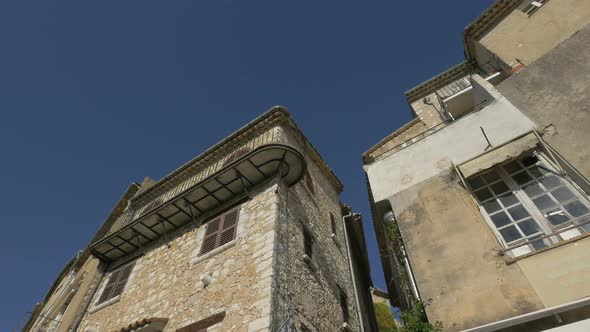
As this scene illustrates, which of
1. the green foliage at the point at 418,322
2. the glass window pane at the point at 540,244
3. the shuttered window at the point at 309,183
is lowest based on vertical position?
the green foliage at the point at 418,322

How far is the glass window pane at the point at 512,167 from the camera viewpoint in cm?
607

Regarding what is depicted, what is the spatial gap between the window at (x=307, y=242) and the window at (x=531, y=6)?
32.6ft

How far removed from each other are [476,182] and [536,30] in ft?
21.3

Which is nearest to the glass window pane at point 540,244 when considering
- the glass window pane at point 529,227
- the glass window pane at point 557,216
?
the glass window pane at point 529,227

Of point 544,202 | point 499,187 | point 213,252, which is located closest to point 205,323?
point 213,252

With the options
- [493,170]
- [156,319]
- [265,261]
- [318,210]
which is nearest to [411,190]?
[493,170]

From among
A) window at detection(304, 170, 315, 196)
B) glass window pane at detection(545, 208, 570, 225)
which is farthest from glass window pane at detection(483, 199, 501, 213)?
window at detection(304, 170, 315, 196)

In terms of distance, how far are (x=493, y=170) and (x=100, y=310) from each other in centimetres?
1205

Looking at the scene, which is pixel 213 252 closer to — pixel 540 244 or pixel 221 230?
pixel 221 230

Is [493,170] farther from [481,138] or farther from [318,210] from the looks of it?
[318,210]

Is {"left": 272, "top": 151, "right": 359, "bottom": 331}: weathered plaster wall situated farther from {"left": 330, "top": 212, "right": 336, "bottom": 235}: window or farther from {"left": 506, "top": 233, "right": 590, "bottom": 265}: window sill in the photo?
{"left": 506, "top": 233, "right": 590, "bottom": 265}: window sill

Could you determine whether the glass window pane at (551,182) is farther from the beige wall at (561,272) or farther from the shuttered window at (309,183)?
the shuttered window at (309,183)

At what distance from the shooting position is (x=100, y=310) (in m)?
10.6

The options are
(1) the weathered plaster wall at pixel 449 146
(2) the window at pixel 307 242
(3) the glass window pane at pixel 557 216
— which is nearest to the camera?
(3) the glass window pane at pixel 557 216
